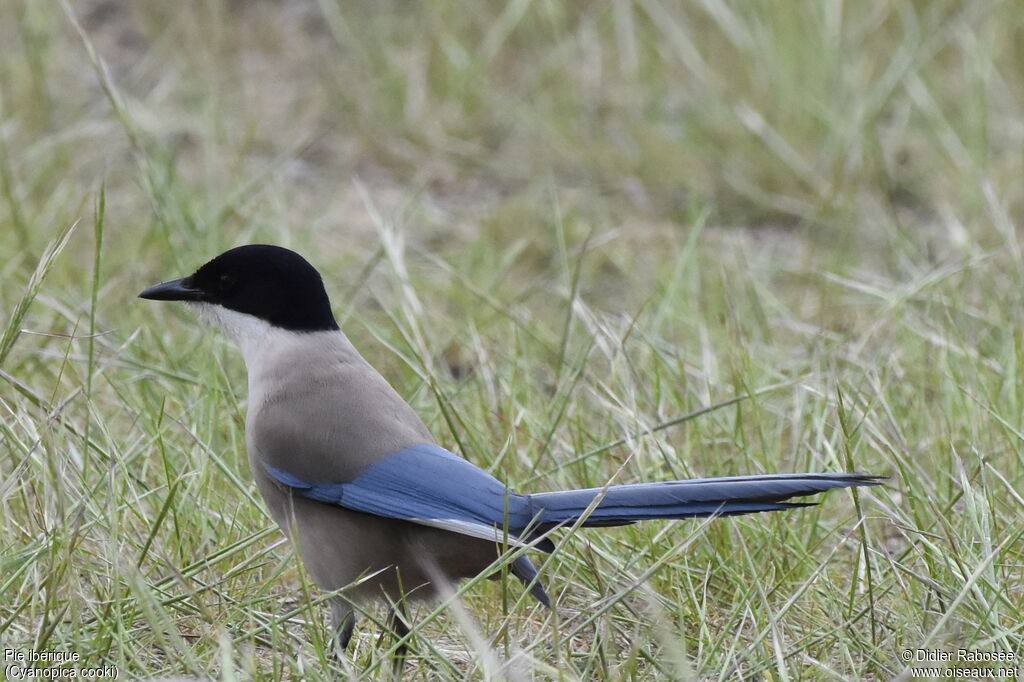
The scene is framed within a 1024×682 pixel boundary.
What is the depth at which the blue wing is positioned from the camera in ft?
10.1

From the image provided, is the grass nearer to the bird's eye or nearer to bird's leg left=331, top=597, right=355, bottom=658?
bird's leg left=331, top=597, right=355, bottom=658

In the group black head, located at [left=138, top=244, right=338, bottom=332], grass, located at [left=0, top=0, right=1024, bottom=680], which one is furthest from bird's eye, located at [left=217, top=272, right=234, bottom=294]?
grass, located at [left=0, top=0, right=1024, bottom=680]

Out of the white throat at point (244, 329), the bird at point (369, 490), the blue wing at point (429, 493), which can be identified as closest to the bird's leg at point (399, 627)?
the bird at point (369, 490)

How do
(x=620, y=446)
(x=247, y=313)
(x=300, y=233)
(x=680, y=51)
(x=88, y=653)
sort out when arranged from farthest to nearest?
(x=680, y=51), (x=300, y=233), (x=620, y=446), (x=247, y=313), (x=88, y=653)

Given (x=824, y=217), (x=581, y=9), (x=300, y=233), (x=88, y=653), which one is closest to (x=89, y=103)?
(x=300, y=233)

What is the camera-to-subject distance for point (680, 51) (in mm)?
7402

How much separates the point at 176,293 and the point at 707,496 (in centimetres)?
151

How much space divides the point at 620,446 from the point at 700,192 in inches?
125

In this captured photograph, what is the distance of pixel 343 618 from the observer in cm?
315

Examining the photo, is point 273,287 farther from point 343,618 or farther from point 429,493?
point 343,618

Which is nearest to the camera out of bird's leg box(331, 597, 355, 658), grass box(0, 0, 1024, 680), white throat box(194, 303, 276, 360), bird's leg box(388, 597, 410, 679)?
bird's leg box(388, 597, 410, 679)

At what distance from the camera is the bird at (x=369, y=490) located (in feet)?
9.64

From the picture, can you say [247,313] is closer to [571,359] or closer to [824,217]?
[571,359]

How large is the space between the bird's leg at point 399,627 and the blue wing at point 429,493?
A: 7.3 inches
